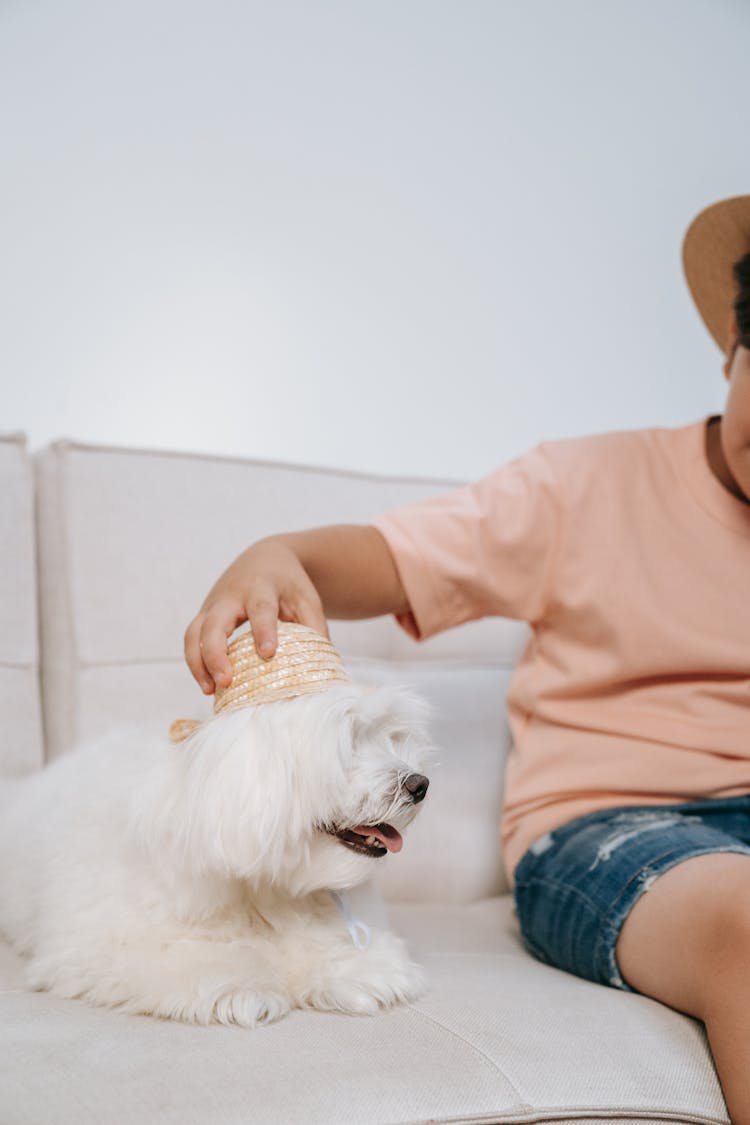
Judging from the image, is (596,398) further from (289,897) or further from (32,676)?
(289,897)

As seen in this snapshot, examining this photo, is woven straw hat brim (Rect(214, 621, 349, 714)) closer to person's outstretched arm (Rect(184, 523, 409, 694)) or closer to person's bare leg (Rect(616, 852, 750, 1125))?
person's outstretched arm (Rect(184, 523, 409, 694))

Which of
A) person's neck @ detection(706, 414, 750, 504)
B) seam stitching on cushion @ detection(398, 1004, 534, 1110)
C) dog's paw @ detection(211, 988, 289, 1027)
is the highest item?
person's neck @ detection(706, 414, 750, 504)

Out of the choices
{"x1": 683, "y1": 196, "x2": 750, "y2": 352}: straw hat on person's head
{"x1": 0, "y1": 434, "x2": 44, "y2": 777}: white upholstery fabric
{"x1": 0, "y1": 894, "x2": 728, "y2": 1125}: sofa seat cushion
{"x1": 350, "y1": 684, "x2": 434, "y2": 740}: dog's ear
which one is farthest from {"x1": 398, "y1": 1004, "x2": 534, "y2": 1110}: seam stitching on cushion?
{"x1": 683, "y1": 196, "x2": 750, "y2": 352}: straw hat on person's head

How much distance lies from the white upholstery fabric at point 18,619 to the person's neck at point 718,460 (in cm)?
86

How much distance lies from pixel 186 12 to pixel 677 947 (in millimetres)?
1660

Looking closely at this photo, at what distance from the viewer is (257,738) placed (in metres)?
0.73

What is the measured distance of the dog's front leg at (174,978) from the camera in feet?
2.47

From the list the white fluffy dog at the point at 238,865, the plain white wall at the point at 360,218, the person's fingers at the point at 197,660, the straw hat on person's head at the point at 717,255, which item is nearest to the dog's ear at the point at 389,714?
the white fluffy dog at the point at 238,865

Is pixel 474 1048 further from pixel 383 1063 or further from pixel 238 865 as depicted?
pixel 238 865

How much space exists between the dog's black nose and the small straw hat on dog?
9cm

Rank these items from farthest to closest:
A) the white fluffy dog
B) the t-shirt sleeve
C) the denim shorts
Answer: the t-shirt sleeve, the denim shorts, the white fluffy dog

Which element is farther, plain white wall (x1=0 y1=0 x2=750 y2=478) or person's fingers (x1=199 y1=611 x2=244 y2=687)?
plain white wall (x1=0 y1=0 x2=750 y2=478)

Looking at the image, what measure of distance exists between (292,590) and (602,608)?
45cm

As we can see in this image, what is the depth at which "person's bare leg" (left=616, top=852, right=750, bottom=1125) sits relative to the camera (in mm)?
780
